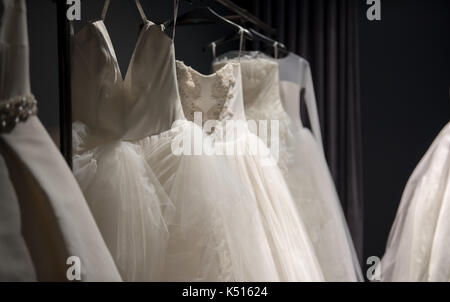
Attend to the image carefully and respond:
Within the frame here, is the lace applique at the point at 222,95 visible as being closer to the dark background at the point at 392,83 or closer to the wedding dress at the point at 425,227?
the dark background at the point at 392,83

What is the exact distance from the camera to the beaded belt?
1.94ft

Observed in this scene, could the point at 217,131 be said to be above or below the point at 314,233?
above

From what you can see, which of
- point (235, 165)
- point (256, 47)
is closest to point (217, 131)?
point (235, 165)

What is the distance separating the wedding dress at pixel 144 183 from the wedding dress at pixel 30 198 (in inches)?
10.9

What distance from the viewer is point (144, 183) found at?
37.4 inches

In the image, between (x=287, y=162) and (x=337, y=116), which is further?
(x=337, y=116)

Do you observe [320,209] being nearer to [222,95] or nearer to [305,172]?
[305,172]

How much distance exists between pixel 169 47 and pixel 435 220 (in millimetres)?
890

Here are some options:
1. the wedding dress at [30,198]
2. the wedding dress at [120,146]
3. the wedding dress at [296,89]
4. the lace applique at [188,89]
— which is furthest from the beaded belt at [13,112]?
the wedding dress at [296,89]

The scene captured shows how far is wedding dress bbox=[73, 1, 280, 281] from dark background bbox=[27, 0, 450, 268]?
1.46ft

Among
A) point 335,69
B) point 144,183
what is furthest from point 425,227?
point 335,69

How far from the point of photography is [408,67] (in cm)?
163

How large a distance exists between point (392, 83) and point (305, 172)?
17.7 inches
